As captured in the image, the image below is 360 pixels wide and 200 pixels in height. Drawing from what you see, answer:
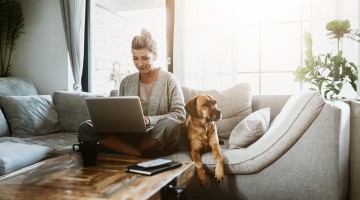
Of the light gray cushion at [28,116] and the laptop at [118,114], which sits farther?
the light gray cushion at [28,116]

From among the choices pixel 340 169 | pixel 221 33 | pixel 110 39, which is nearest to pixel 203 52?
pixel 221 33

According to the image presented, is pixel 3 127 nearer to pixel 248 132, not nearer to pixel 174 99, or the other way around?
pixel 174 99

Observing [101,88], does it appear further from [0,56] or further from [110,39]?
[0,56]

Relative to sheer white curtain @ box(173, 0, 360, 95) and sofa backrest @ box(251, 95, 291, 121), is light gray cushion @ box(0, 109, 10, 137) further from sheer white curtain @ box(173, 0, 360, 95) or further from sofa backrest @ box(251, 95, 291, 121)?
sofa backrest @ box(251, 95, 291, 121)

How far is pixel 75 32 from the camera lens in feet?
11.1

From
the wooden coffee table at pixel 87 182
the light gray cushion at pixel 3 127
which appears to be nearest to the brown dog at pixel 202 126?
the wooden coffee table at pixel 87 182

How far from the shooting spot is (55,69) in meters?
3.55

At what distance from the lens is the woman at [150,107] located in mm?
1710

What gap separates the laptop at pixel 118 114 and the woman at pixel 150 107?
0.08m

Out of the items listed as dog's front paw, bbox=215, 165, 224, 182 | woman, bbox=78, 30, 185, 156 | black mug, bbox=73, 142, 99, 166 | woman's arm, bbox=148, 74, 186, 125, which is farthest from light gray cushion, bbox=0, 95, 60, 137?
dog's front paw, bbox=215, 165, 224, 182

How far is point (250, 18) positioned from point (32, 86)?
2.57 meters

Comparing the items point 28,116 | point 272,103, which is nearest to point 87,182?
point 272,103

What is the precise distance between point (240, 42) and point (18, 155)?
240 centimetres

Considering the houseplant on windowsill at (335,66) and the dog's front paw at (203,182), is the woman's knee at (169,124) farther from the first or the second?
the houseplant on windowsill at (335,66)
